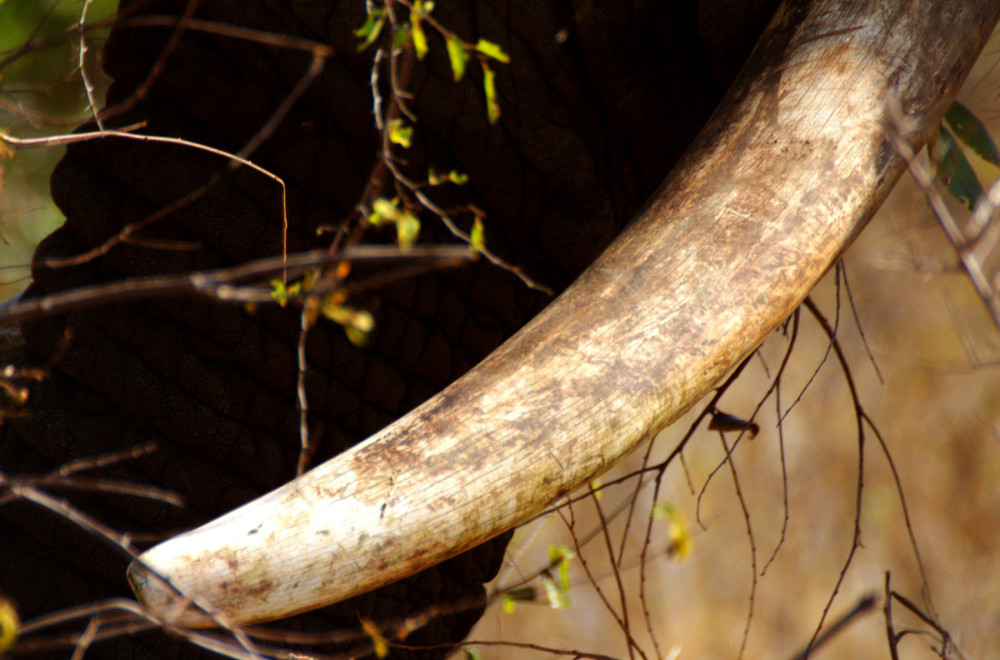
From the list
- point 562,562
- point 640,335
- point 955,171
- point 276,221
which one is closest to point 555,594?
point 562,562

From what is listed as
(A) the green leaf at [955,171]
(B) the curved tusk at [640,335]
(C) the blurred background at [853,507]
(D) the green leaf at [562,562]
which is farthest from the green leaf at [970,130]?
(C) the blurred background at [853,507]

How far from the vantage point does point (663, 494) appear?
2.97 m

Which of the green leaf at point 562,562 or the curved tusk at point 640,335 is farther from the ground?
the curved tusk at point 640,335

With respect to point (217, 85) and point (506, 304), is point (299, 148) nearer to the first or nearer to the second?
point (217, 85)

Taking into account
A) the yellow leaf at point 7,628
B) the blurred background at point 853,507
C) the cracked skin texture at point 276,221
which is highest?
the cracked skin texture at point 276,221

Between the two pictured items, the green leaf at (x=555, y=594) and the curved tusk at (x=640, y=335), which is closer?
the curved tusk at (x=640, y=335)

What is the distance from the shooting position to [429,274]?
2.71ft

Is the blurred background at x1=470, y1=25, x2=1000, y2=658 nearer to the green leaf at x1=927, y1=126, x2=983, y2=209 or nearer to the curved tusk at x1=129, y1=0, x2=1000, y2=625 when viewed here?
the green leaf at x1=927, y1=126, x2=983, y2=209

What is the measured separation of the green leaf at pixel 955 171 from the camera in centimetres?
86

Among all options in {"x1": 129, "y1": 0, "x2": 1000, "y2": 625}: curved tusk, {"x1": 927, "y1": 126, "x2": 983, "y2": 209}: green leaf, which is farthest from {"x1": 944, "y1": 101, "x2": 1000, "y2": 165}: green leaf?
{"x1": 129, "y1": 0, "x2": 1000, "y2": 625}: curved tusk

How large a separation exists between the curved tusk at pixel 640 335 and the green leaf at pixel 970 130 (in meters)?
0.25

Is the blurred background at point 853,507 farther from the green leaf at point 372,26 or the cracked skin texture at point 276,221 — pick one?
the green leaf at point 372,26

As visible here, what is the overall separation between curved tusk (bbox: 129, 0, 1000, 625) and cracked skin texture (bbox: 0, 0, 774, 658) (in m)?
0.15

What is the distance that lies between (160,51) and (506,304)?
400 millimetres
